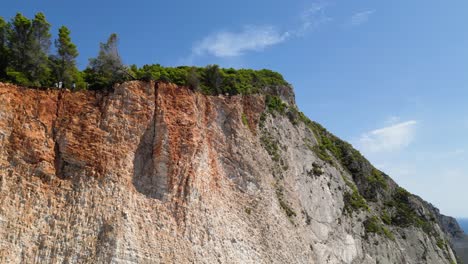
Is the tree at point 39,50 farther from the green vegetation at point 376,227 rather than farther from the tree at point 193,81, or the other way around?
the green vegetation at point 376,227

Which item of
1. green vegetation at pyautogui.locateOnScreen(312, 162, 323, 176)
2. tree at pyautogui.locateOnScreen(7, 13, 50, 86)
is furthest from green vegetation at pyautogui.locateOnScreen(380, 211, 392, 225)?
tree at pyautogui.locateOnScreen(7, 13, 50, 86)

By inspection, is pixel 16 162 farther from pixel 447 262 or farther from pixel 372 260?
pixel 447 262

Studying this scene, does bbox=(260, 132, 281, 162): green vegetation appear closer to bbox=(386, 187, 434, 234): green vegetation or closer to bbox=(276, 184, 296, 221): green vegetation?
bbox=(276, 184, 296, 221): green vegetation

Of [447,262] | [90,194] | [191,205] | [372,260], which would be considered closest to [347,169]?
[372,260]

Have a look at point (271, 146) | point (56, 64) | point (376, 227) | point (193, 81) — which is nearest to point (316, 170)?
point (271, 146)

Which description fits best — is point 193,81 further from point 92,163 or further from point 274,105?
point 274,105

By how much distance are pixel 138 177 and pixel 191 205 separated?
3.35 meters

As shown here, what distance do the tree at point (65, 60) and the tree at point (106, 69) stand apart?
1203 mm

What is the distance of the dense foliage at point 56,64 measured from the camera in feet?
82.8

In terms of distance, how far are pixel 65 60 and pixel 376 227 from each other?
29756 mm

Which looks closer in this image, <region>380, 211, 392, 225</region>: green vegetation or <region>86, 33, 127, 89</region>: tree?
<region>86, 33, 127, 89</region>: tree

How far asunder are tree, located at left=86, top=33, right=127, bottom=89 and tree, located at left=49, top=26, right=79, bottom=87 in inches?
47.4

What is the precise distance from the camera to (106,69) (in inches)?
1078

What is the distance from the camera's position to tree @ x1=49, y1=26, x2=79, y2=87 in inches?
1032
